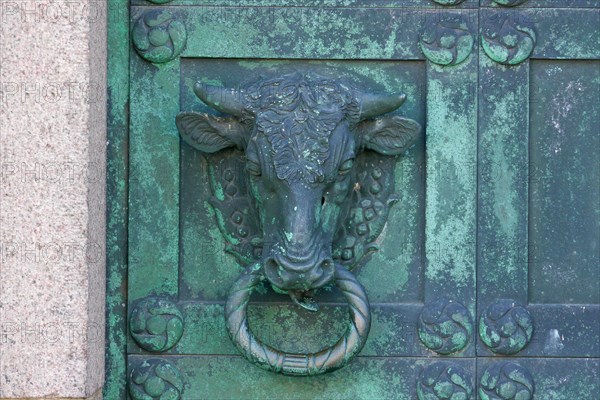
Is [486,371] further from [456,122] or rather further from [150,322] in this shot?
[150,322]

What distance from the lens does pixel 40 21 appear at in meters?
2.63

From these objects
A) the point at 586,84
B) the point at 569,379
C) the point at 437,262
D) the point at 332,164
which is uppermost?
the point at 586,84

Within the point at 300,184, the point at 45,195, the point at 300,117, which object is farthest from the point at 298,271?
the point at 45,195

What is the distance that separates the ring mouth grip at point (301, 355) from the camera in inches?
109

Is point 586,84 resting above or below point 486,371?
above

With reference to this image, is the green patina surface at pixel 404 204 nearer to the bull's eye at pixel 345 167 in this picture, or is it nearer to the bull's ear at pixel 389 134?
the bull's ear at pixel 389 134

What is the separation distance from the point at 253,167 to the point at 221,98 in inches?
6.5

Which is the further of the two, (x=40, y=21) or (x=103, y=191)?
(x=103, y=191)

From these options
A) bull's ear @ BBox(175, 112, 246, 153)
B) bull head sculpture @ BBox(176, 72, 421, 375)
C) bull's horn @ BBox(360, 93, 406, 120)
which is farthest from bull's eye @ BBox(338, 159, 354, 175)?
bull's ear @ BBox(175, 112, 246, 153)

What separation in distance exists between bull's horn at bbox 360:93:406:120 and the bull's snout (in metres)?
0.33

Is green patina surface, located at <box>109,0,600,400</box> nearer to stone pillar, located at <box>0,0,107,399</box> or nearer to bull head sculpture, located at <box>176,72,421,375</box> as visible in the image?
bull head sculpture, located at <box>176,72,421,375</box>

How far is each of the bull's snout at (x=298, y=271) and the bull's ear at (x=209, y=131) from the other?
1.00ft

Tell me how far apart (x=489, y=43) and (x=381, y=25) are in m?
0.25

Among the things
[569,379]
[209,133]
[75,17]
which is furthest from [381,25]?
[569,379]
